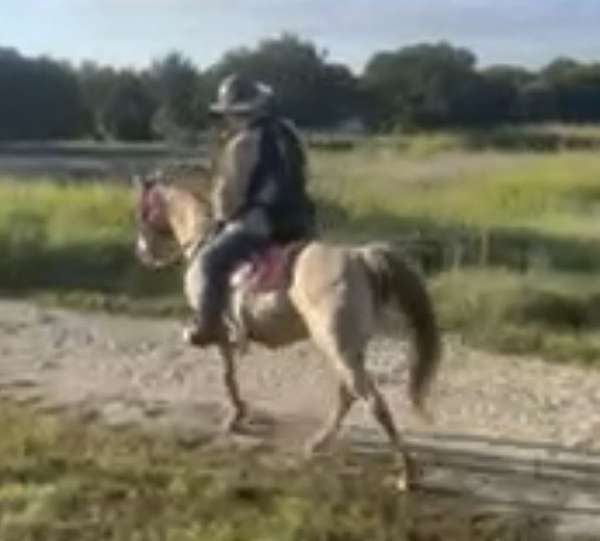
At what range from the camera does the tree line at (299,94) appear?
46188mm

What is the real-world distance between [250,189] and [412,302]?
1.20 metres

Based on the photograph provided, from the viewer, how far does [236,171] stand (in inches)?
386

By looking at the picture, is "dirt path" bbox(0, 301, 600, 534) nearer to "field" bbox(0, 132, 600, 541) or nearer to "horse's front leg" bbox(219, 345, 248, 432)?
"horse's front leg" bbox(219, 345, 248, 432)

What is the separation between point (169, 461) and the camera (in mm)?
9562

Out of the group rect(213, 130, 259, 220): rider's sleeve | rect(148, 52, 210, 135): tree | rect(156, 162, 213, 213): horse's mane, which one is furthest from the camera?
rect(148, 52, 210, 135): tree

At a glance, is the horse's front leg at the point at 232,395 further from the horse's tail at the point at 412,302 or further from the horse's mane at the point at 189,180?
the horse's tail at the point at 412,302

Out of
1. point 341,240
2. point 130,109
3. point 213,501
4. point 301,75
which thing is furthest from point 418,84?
point 213,501

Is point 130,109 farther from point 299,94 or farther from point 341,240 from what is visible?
point 341,240

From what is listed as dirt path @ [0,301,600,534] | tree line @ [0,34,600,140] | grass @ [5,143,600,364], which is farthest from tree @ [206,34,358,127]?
dirt path @ [0,301,600,534]

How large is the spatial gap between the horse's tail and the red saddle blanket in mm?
488

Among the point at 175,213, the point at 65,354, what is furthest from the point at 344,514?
the point at 65,354

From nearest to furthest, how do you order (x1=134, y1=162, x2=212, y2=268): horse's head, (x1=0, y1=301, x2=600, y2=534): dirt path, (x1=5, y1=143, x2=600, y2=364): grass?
(x1=0, y1=301, x2=600, y2=534): dirt path
(x1=134, y1=162, x2=212, y2=268): horse's head
(x1=5, y1=143, x2=600, y2=364): grass

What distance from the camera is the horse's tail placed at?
930cm

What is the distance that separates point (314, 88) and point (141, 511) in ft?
133
